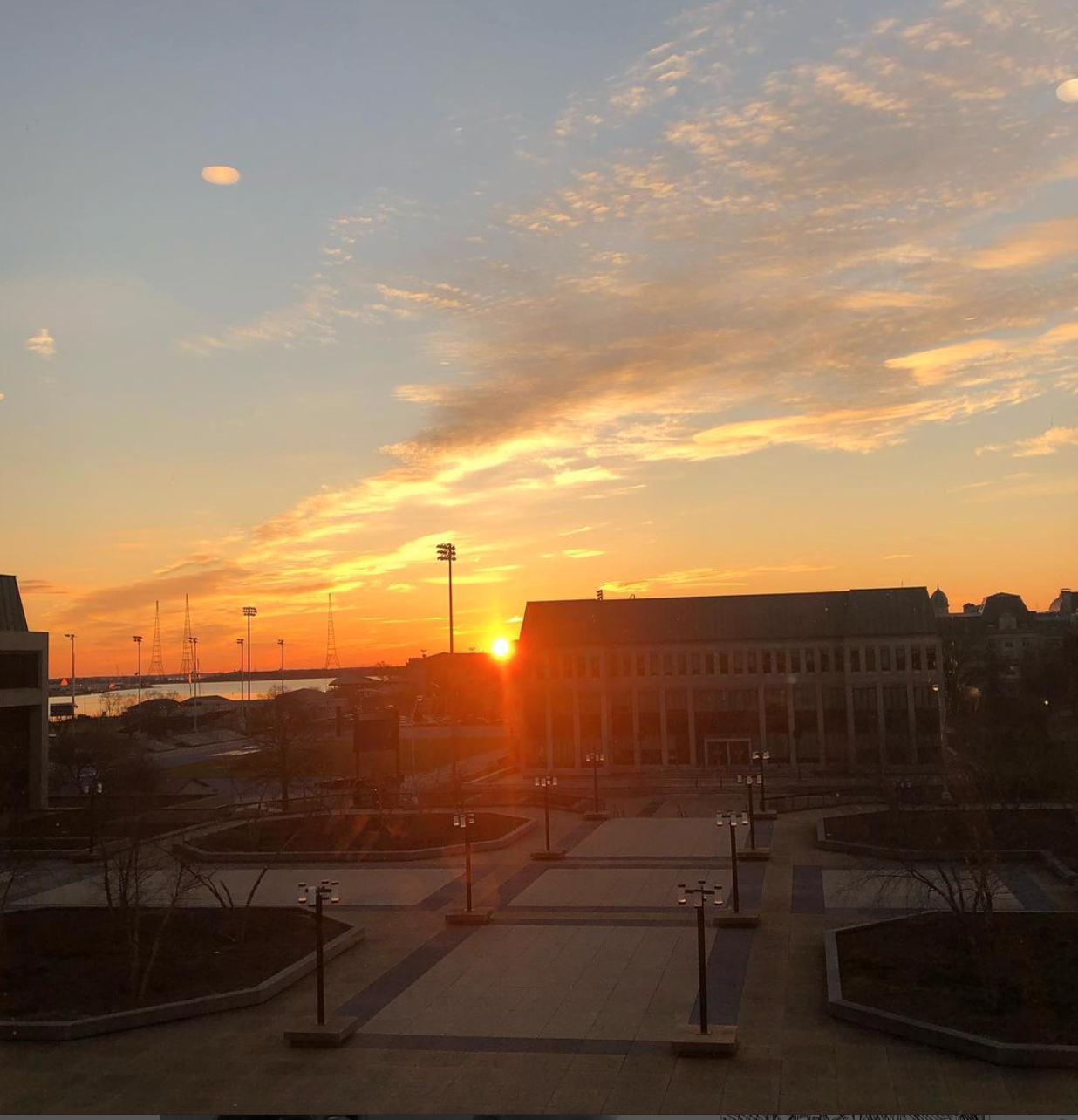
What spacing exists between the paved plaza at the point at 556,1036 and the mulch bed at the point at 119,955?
1.59 m

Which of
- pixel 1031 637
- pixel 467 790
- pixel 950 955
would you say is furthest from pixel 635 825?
pixel 1031 637

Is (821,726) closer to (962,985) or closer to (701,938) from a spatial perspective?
(962,985)

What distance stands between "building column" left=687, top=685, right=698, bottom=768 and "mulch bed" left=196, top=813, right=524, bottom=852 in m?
28.5

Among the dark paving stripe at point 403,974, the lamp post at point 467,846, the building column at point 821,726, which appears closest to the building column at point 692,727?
the building column at point 821,726

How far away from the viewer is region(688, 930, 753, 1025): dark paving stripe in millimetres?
24344

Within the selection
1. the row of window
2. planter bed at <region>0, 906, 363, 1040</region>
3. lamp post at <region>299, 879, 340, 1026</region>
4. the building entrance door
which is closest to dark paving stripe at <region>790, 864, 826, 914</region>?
planter bed at <region>0, 906, 363, 1040</region>

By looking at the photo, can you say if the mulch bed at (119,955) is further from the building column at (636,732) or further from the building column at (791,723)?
the building column at (791,723)

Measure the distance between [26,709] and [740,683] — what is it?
1922 inches

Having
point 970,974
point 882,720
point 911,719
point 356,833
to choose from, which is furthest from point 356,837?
point 911,719

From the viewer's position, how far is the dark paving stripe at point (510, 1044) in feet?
73.9

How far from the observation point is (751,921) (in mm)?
32406

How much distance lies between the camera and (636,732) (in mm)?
84938

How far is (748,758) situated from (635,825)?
30557 mm

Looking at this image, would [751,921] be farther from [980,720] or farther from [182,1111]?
[980,720]
